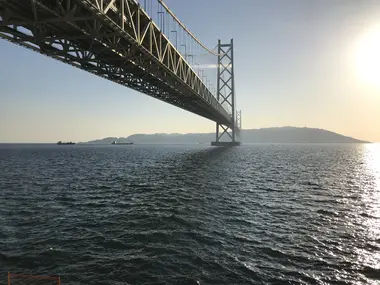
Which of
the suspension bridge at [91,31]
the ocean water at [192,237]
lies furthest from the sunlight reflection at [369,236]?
the suspension bridge at [91,31]

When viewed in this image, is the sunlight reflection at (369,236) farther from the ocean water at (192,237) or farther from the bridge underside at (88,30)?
the bridge underside at (88,30)

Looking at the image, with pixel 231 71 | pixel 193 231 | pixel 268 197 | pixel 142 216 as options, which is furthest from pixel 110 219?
pixel 231 71

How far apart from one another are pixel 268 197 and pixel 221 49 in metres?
98.9

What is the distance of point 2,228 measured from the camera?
443 inches

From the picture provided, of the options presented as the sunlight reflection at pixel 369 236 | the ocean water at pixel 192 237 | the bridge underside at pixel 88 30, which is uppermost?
the bridge underside at pixel 88 30

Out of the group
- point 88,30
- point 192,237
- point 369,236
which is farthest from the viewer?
point 88,30

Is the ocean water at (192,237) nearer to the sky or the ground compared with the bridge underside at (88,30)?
nearer to the ground

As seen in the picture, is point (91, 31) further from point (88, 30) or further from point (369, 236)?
Result: point (369, 236)

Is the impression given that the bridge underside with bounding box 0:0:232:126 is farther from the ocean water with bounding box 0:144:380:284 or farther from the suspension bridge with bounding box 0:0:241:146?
the ocean water with bounding box 0:144:380:284

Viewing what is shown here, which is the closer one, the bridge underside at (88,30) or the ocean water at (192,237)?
the ocean water at (192,237)

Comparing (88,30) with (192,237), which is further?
(88,30)

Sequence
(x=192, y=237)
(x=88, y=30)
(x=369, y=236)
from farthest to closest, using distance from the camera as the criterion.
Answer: (x=88, y=30), (x=369, y=236), (x=192, y=237)

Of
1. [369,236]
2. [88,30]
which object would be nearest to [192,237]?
[369,236]

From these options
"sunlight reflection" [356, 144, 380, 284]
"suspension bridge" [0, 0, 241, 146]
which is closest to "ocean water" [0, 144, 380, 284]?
"sunlight reflection" [356, 144, 380, 284]
